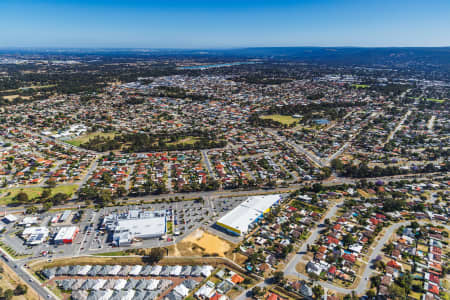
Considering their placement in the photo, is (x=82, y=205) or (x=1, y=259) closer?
(x=1, y=259)

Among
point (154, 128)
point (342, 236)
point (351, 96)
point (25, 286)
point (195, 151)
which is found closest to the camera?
point (25, 286)

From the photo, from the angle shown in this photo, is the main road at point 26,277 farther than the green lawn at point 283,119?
No

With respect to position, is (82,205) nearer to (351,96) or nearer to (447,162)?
(447,162)

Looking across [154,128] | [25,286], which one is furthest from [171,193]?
[154,128]

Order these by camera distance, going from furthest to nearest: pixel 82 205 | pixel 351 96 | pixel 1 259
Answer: pixel 351 96 → pixel 82 205 → pixel 1 259

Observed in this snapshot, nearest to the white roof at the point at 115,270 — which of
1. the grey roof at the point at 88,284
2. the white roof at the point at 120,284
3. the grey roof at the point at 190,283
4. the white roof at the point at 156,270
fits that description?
the white roof at the point at 120,284

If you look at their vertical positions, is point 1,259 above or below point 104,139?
below

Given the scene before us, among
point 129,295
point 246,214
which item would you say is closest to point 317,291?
point 246,214

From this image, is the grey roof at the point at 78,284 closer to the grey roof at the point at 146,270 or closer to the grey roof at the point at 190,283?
the grey roof at the point at 146,270
